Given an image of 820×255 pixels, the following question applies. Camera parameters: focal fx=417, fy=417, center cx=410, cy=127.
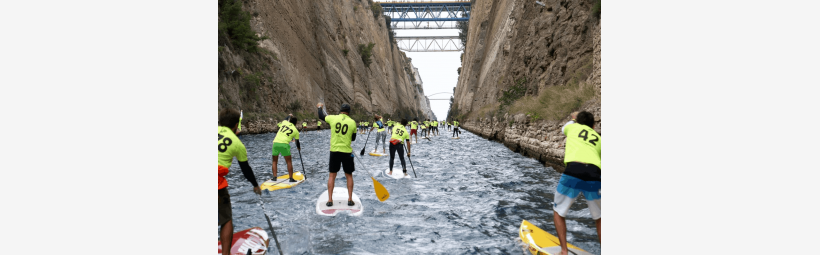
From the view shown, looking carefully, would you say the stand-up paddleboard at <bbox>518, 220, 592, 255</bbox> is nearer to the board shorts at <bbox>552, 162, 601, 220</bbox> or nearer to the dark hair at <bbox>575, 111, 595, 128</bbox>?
the board shorts at <bbox>552, 162, 601, 220</bbox>

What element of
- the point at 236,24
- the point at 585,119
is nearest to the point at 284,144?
the point at 585,119

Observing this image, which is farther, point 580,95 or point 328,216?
point 580,95

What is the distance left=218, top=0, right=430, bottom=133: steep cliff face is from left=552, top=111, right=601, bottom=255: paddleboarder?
21.3 m

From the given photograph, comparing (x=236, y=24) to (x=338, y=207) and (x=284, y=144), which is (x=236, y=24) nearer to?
(x=284, y=144)

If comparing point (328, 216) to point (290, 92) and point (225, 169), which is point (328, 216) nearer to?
point (225, 169)

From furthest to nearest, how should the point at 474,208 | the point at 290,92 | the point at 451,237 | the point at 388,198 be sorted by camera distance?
the point at 290,92, the point at 388,198, the point at 474,208, the point at 451,237

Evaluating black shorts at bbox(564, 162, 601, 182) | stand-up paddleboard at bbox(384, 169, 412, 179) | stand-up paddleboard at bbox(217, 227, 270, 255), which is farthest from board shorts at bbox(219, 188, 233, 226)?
stand-up paddleboard at bbox(384, 169, 412, 179)

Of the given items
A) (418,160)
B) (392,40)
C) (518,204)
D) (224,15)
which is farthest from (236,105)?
(392,40)

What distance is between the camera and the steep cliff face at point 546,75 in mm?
12055

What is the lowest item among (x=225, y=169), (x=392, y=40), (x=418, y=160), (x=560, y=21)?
(x=418, y=160)

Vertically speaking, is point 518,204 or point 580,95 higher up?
point 580,95

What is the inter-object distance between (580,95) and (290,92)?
2730cm

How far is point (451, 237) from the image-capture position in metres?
5.14

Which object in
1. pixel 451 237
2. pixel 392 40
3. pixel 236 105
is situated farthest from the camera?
pixel 392 40
